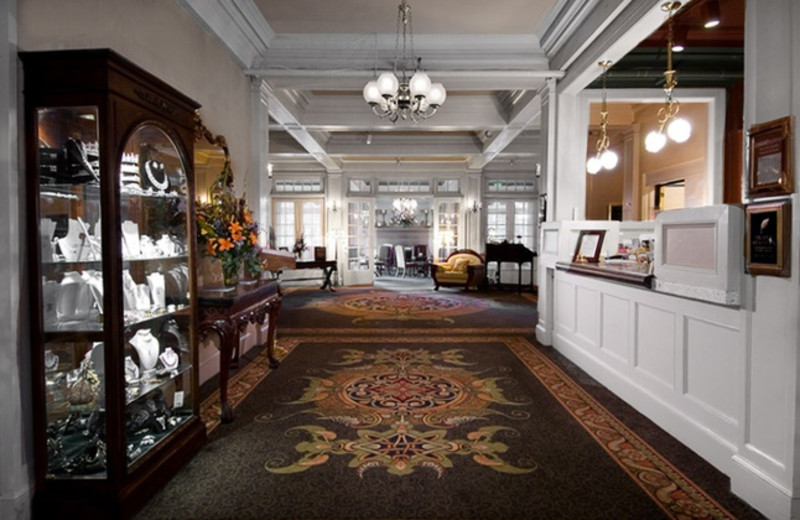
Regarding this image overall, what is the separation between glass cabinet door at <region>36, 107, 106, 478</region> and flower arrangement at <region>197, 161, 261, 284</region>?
4.30ft

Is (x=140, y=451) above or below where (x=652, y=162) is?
below

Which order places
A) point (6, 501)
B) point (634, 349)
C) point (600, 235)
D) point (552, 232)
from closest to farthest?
point (6, 501) < point (634, 349) < point (600, 235) < point (552, 232)

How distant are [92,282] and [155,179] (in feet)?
2.45

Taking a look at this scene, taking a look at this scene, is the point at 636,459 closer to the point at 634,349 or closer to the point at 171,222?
the point at 634,349

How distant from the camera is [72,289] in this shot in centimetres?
221

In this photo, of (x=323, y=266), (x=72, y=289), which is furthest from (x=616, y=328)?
(x=323, y=266)

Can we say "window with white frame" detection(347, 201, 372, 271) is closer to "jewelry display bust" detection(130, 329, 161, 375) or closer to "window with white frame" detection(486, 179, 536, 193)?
"window with white frame" detection(486, 179, 536, 193)

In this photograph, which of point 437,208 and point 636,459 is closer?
point 636,459

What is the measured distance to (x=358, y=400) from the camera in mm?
3594

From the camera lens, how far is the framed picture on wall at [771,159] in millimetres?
2000

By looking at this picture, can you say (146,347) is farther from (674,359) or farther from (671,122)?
(671,122)

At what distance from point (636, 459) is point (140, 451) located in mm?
2792

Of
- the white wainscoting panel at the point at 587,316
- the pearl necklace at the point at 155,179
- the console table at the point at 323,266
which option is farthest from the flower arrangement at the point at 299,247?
the pearl necklace at the point at 155,179

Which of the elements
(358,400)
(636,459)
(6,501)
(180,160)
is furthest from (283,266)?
(636,459)
